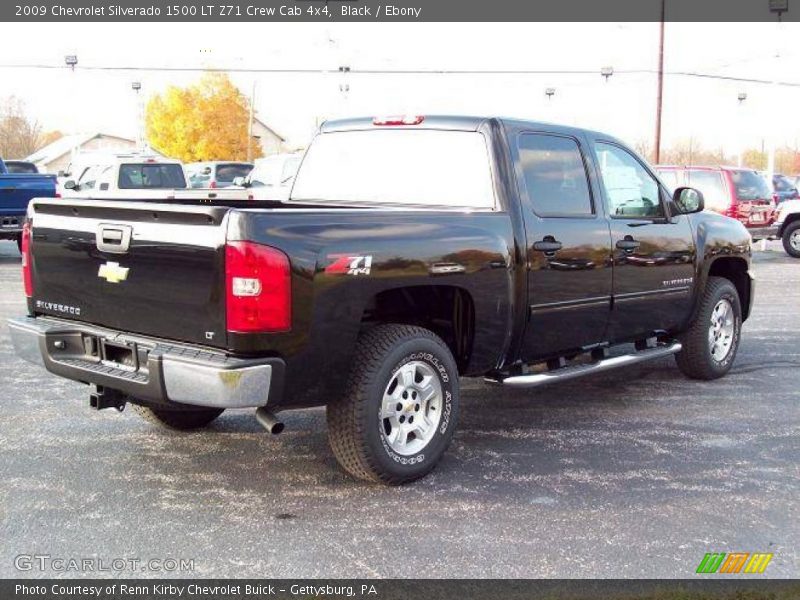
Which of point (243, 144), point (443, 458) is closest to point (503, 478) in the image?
point (443, 458)

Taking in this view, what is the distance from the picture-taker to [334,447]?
4680 millimetres

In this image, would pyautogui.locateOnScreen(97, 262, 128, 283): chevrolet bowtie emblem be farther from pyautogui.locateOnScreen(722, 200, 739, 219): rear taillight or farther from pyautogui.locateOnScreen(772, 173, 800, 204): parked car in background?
pyautogui.locateOnScreen(772, 173, 800, 204): parked car in background

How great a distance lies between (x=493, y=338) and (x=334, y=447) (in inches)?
46.4

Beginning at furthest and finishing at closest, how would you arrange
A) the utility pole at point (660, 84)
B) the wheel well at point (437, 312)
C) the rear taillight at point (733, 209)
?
the utility pole at point (660, 84) < the rear taillight at point (733, 209) < the wheel well at point (437, 312)

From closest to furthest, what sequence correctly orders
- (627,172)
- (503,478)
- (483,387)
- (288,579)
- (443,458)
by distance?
(288,579) < (503,478) < (443,458) < (627,172) < (483,387)

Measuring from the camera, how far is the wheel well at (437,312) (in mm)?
4977

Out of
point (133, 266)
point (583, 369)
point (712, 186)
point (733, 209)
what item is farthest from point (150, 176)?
point (133, 266)

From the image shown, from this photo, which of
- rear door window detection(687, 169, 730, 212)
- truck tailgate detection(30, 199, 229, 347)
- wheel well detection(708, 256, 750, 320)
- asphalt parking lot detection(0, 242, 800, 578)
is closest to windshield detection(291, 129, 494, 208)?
asphalt parking lot detection(0, 242, 800, 578)

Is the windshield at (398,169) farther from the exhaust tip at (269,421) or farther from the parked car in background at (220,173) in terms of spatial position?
the parked car in background at (220,173)

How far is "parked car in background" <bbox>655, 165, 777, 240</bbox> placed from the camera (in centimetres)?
1761

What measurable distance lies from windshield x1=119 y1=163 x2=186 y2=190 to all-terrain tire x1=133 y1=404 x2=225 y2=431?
15398 millimetres

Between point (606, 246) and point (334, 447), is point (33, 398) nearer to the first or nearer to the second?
point (334, 447)

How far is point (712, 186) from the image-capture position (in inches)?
703

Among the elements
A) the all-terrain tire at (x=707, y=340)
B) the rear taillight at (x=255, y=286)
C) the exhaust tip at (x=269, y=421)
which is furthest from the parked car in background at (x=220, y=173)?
the rear taillight at (x=255, y=286)
